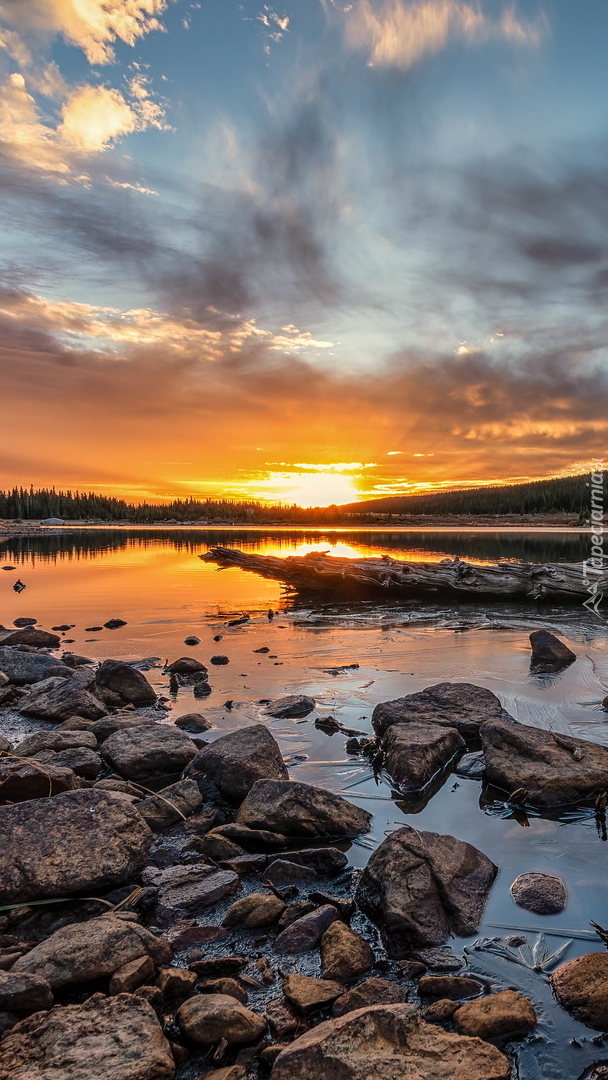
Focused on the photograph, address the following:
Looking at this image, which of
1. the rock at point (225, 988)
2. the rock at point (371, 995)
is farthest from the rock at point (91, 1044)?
the rock at point (371, 995)

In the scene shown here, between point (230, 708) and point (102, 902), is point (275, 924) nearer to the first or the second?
point (102, 902)

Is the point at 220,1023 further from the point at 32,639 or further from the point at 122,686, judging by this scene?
the point at 32,639

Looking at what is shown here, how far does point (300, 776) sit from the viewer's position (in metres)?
6.29

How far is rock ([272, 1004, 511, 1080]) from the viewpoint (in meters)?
2.61

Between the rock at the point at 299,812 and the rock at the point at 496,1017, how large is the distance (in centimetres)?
203

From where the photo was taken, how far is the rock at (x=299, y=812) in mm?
5008

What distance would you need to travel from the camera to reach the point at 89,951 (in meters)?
3.36

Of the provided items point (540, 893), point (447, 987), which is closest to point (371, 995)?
point (447, 987)

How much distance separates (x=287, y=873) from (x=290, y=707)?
389 centimetres

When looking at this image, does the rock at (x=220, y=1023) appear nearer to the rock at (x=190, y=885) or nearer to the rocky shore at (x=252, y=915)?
the rocky shore at (x=252, y=915)

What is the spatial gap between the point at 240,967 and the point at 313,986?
1.65 feet

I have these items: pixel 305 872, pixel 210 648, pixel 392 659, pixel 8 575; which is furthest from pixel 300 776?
pixel 8 575

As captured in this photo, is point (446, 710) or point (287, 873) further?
point (446, 710)

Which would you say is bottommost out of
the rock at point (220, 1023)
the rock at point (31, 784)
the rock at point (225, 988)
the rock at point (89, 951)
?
the rock at point (225, 988)
